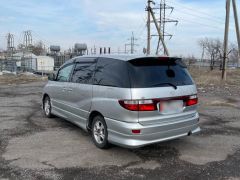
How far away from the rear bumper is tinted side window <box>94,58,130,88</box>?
0.66 metres

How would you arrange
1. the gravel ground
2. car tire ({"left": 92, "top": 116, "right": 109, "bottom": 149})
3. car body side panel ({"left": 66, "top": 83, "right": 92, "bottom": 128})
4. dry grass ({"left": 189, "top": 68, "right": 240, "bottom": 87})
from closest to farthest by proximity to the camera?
1. the gravel ground
2. car tire ({"left": 92, "top": 116, "right": 109, "bottom": 149})
3. car body side panel ({"left": 66, "top": 83, "right": 92, "bottom": 128})
4. dry grass ({"left": 189, "top": 68, "right": 240, "bottom": 87})

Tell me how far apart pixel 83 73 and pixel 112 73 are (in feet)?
A: 3.84

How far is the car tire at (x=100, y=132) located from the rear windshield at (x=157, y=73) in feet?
3.62

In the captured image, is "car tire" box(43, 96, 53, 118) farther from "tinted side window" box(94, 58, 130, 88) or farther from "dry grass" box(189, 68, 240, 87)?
"dry grass" box(189, 68, 240, 87)

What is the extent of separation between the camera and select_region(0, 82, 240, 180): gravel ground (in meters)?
4.54

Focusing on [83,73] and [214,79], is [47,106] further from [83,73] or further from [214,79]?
[214,79]

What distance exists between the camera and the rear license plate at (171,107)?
500cm

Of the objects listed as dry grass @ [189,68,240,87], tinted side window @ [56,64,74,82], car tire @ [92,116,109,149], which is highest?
tinted side window @ [56,64,74,82]

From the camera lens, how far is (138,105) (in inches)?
188

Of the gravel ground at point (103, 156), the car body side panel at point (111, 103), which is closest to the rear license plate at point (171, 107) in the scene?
the car body side panel at point (111, 103)

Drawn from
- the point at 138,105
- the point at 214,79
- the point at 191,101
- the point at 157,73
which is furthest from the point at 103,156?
the point at 214,79

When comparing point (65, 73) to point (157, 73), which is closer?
point (157, 73)

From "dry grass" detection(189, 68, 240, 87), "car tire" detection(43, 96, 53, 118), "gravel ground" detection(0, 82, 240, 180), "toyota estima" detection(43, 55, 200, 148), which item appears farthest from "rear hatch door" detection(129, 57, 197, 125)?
"dry grass" detection(189, 68, 240, 87)

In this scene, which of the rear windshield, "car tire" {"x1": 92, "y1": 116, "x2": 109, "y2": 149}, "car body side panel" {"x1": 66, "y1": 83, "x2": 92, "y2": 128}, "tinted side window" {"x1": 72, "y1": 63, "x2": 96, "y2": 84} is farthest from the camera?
"tinted side window" {"x1": 72, "y1": 63, "x2": 96, "y2": 84}
